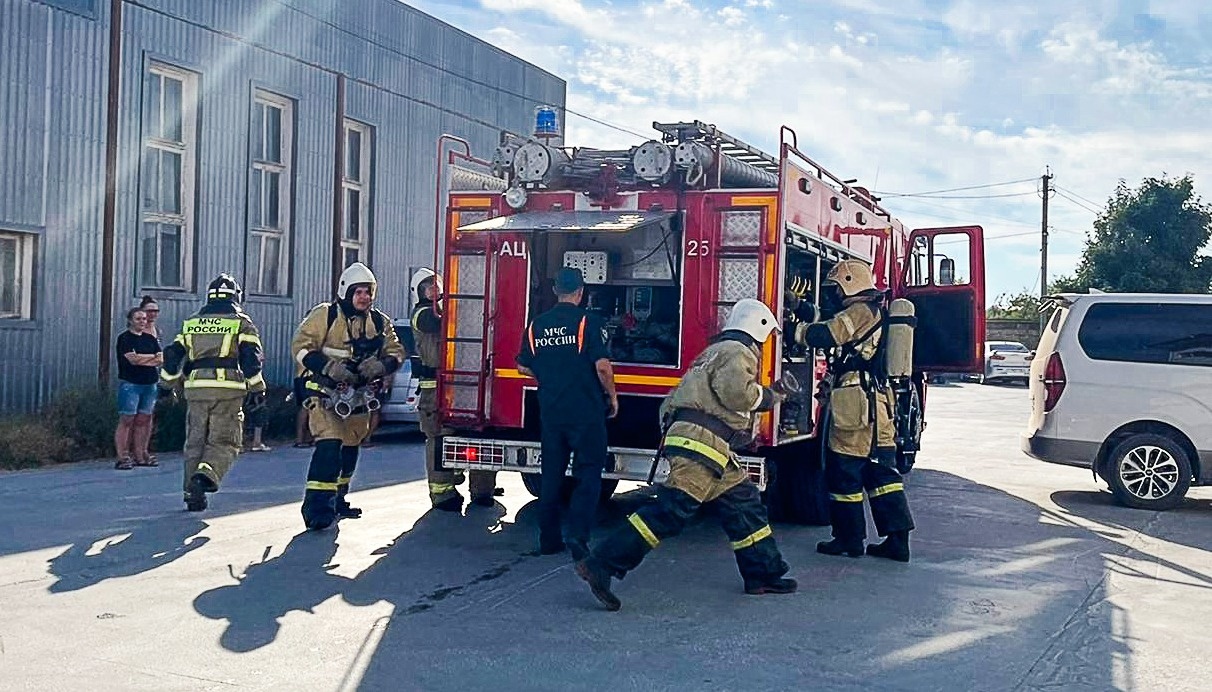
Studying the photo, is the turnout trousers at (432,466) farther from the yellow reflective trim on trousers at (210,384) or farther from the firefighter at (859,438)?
the firefighter at (859,438)

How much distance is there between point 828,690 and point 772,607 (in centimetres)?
147

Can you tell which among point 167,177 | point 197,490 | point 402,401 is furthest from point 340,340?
point 167,177

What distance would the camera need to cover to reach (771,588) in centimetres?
687

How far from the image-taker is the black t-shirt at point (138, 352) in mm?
12078

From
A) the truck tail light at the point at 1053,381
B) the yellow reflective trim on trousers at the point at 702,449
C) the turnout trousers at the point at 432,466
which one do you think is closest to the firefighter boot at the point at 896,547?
the yellow reflective trim on trousers at the point at 702,449

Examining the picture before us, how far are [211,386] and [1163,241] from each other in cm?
3242

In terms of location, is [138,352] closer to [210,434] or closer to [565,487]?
[210,434]

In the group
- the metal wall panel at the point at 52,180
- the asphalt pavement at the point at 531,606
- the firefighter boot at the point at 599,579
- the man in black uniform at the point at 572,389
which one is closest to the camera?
the asphalt pavement at the point at 531,606

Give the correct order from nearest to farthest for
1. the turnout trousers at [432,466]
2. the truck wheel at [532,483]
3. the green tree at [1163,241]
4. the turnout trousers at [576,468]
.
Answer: the turnout trousers at [576,468], the turnout trousers at [432,466], the truck wheel at [532,483], the green tree at [1163,241]

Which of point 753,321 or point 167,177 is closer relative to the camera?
point 753,321

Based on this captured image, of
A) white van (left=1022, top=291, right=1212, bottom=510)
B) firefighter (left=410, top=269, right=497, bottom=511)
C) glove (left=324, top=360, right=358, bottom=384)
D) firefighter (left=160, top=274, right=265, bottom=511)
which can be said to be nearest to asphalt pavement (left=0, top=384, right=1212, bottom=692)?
firefighter (left=410, top=269, right=497, bottom=511)

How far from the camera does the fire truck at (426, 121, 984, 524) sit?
317 inches

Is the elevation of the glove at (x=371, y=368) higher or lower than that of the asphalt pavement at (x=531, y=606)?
higher

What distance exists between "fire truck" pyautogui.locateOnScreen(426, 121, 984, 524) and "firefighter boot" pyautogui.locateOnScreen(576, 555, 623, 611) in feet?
4.25
